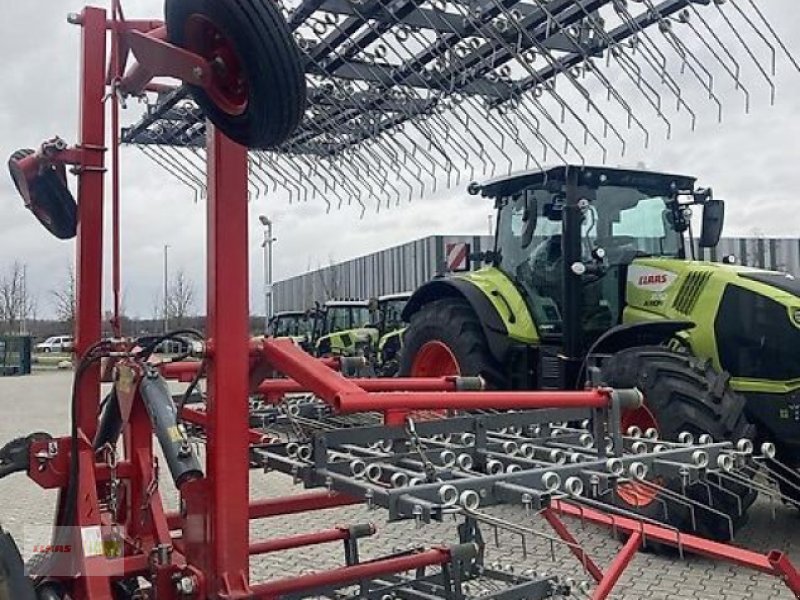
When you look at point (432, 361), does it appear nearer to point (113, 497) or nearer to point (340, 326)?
point (113, 497)

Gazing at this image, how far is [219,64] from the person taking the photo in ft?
7.84

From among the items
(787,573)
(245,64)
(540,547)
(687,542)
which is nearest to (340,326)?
(540,547)

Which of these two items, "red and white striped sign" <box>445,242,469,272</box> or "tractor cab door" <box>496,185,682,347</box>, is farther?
"red and white striped sign" <box>445,242,469,272</box>

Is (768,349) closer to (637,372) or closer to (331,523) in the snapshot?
(637,372)

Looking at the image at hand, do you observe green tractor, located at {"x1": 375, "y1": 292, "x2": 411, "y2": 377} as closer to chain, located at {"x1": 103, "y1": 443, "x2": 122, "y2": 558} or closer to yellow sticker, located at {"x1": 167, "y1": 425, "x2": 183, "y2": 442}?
chain, located at {"x1": 103, "y1": 443, "x2": 122, "y2": 558}

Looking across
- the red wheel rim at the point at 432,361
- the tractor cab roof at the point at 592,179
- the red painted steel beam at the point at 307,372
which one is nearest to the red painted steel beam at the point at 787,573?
the red painted steel beam at the point at 307,372

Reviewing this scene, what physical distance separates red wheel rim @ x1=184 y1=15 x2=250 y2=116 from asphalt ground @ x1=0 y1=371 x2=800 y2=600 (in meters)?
1.53

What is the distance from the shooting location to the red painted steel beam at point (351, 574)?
113 inches

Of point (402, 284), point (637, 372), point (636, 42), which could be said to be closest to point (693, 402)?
point (637, 372)

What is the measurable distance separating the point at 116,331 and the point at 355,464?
44.3 inches

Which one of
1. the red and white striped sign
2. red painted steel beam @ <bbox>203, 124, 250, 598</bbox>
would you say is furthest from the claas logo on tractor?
the red and white striped sign

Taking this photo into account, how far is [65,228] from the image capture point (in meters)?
3.71

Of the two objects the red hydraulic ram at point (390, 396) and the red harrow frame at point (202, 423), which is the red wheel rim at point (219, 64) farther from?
the red hydraulic ram at point (390, 396)

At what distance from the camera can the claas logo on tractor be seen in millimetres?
3537
